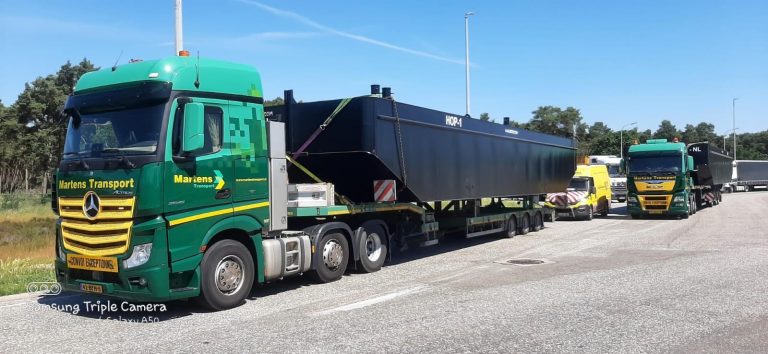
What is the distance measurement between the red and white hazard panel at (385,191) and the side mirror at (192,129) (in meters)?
4.50

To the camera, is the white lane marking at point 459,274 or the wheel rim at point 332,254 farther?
the white lane marking at point 459,274

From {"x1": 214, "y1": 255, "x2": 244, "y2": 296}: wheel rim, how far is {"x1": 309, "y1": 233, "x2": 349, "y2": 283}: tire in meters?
1.72

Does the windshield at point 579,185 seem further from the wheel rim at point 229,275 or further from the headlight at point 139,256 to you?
the headlight at point 139,256

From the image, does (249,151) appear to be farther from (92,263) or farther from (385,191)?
(385,191)

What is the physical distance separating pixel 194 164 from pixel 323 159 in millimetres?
3832

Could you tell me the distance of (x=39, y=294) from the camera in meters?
8.63

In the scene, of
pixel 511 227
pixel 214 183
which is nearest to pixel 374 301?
pixel 214 183

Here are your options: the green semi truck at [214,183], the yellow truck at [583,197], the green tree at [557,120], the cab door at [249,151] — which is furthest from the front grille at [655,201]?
the green tree at [557,120]

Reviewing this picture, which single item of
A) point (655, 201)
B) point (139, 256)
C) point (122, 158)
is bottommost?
point (655, 201)

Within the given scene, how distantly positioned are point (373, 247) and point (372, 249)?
0.14 feet

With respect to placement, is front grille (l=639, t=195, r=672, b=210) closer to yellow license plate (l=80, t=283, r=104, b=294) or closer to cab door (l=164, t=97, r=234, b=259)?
cab door (l=164, t=97, r=234, b=259)

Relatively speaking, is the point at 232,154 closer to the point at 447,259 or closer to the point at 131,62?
the point at 131,62

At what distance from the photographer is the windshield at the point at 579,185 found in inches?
968

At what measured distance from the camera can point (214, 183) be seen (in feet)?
23.9
